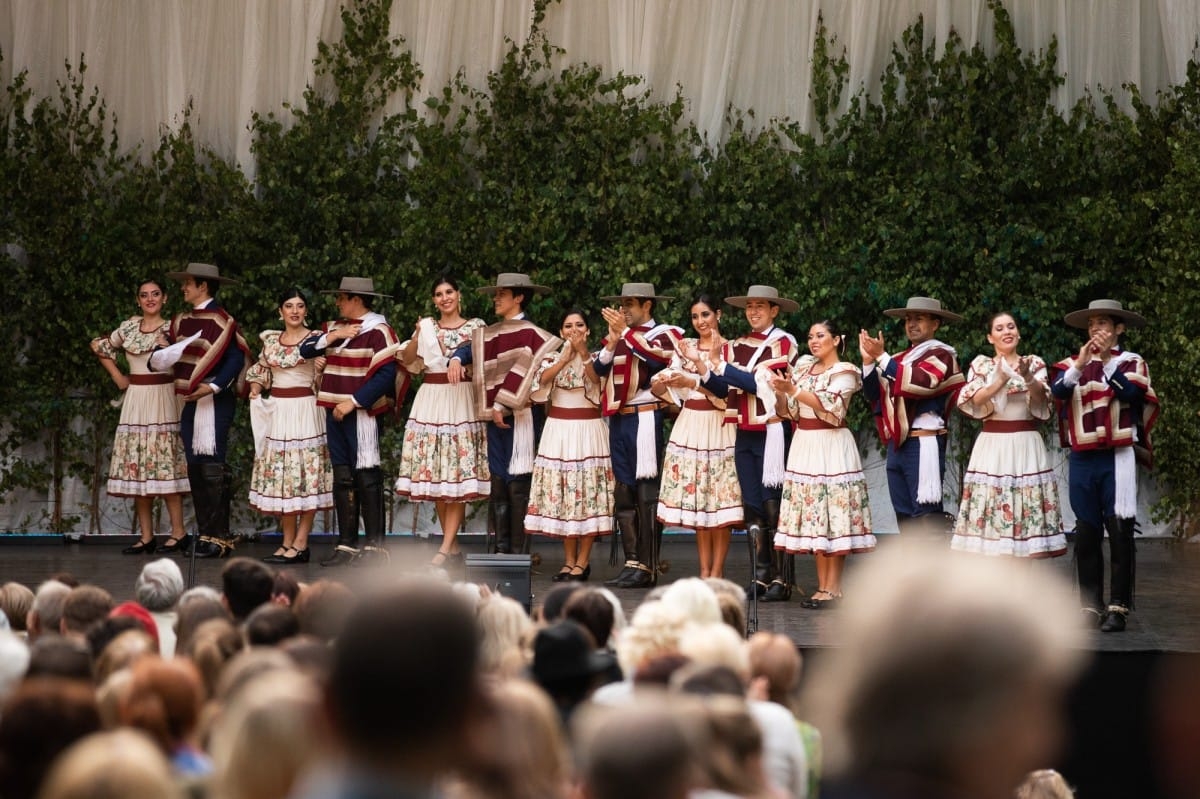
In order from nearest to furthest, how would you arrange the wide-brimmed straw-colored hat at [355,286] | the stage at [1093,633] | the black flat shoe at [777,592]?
1. the stage at [1093,633]
2. the black flat shoe at [777,592]
3. the wide-brimmed straw-colored hat at [355,286]

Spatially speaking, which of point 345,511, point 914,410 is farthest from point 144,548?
point 914,410

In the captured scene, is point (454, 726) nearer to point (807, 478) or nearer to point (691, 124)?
point (807, 478)

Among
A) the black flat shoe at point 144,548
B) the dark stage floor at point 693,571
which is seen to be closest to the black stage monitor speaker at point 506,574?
the dark stage floor at point 693,571

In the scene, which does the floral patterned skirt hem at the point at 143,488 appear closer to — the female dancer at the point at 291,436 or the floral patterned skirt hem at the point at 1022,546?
the female dancer at the point at 291,436

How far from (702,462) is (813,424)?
0.63 metres

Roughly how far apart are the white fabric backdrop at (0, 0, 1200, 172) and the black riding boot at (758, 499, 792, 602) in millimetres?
3569

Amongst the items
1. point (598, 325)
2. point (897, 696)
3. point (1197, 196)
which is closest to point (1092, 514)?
point (1197, 196)

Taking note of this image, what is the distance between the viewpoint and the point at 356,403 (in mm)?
8031

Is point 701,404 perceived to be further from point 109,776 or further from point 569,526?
point 109,776

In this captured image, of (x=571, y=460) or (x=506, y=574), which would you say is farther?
(x=571, y=460)

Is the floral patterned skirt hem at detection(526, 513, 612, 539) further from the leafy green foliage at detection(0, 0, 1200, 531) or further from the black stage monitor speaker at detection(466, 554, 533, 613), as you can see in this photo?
the leafy green foliage at detection(0, 0, 1200, 531)

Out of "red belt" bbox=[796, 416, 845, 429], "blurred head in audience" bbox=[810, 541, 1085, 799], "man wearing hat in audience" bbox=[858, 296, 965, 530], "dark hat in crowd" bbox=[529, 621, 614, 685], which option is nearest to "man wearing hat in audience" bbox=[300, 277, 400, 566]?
"red belt" bbox=[796, 416, 845, 429]

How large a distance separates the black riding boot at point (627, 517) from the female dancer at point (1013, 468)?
1737 mm

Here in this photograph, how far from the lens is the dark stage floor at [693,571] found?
245 inches
